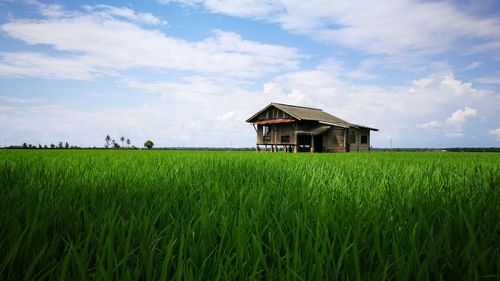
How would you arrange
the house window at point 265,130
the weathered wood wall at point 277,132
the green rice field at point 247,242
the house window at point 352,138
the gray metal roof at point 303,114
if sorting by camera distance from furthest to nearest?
the house window at point 265,130 < the house window at point 352,138 < the weathered wood wall at point 277,132 < the gray metal roof at point 303,114 < the green rice field at point 247,242

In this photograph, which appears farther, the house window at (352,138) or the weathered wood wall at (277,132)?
the house window at (352,138)

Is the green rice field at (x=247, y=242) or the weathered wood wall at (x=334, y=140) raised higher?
Result: the weathered wood wall at (x=334, y=140)

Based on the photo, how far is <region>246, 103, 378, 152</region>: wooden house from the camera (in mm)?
30641

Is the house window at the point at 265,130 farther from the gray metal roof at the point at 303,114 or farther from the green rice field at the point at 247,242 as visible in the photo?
the green rice field at the point at 247,242

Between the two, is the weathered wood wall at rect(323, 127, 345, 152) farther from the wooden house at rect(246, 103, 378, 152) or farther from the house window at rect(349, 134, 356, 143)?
the house window at rect(349, 134, 356, 143)

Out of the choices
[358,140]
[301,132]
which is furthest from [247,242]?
Result: [358,140]

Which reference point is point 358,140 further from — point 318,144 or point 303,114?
point 303,114

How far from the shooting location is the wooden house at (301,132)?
30.6 m

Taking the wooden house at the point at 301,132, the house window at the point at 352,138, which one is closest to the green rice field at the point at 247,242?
the wooden house at the point at 301,132

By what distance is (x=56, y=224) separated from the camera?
5.20ft

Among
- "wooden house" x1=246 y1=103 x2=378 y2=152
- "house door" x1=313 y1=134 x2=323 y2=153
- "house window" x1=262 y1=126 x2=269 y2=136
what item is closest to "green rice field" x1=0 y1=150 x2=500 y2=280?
"wooden house" x1=246 y1=103 x2=378 y2=152

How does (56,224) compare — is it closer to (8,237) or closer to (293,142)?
(8,237)

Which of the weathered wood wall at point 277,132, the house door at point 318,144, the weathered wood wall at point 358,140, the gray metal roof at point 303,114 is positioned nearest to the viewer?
the gray metal roof at point 303,114

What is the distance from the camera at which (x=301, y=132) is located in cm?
2991
